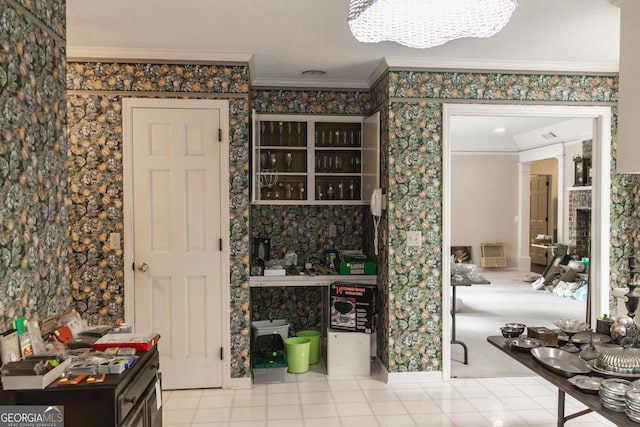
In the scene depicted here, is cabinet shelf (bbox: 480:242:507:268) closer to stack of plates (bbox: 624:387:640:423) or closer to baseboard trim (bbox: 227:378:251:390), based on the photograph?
baseboard trim (bbox: 227:378:251:390)

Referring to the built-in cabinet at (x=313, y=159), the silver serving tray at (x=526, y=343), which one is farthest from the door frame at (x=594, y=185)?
the silver serving tray at (x=526, y=343)

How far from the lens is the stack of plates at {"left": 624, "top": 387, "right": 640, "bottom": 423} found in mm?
1744

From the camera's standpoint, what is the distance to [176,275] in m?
4.07

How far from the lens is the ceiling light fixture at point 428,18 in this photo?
1.88 meters

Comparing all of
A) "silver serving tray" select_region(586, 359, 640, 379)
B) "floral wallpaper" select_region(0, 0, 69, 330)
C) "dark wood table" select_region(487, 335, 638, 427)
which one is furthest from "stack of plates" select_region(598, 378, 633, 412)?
"floral wallpaper" select_region(0, 0, 69, 330)

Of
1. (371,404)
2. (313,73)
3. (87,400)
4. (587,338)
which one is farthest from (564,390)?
(313,73)

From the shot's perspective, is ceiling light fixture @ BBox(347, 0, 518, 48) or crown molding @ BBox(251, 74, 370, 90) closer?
ceiling light fixture @ BBox(347, 0, 518, 48)

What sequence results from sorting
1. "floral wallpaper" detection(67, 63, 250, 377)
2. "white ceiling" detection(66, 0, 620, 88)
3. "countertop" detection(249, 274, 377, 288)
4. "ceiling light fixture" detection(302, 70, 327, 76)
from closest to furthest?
1. "white ceiling" detection(66, 0, 620, 88)
2. "floral wallpaper" detection(67, 63, 250, 377)
3. "countertop" detection(249, 274, 377, 288)
4. "ceiling light fixture" detection(302, 70, 327, 76)

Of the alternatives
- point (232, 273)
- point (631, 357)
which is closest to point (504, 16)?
point (631, 357)

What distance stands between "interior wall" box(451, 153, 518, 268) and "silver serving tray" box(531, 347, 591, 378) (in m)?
8.47

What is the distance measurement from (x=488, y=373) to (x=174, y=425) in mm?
2705

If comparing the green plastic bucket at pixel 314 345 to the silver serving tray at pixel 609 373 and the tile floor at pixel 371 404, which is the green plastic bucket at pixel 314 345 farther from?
the silver serving tray at pixel 609 373

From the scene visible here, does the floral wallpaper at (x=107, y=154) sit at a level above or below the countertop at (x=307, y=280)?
above

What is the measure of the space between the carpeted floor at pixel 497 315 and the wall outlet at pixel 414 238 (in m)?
1.25
